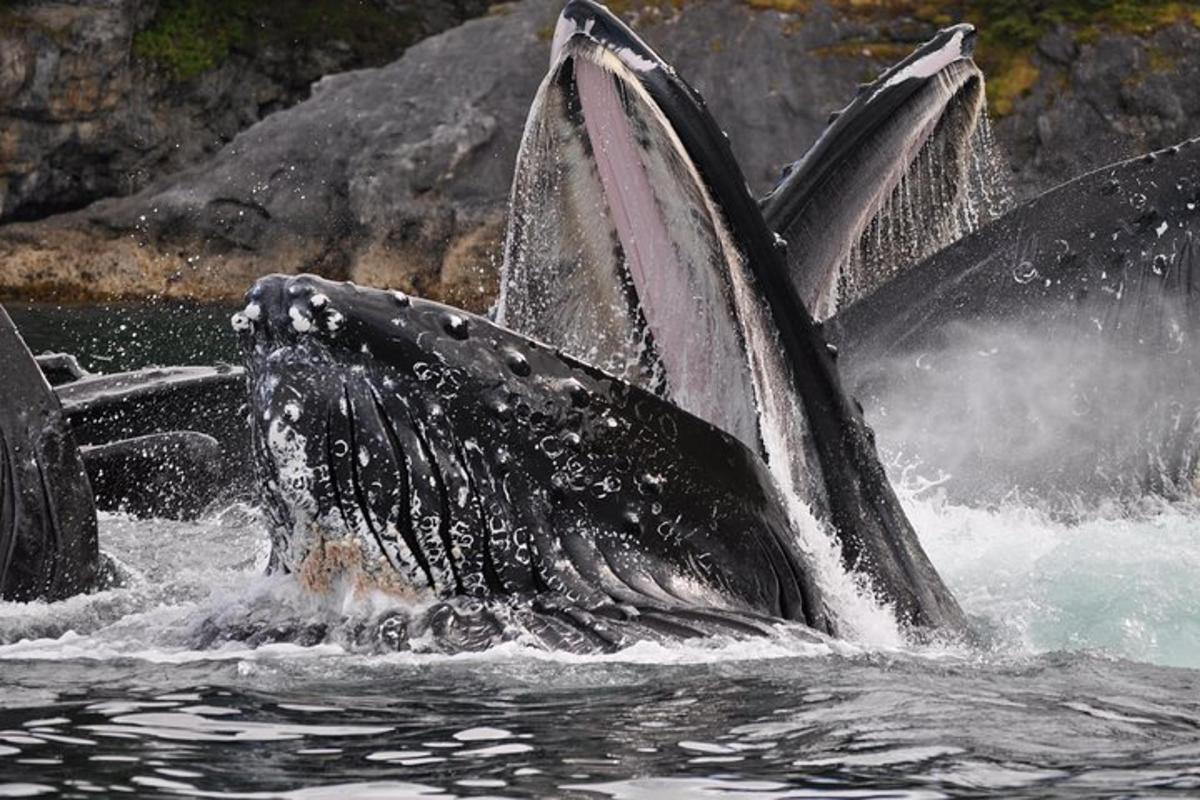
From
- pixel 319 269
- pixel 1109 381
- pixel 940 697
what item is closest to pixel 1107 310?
pixel 1109 381

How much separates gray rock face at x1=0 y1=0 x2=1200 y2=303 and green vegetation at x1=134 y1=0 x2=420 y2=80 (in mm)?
9680

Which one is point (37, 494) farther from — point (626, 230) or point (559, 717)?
point (559, 717)

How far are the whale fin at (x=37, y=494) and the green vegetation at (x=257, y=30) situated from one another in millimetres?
36669

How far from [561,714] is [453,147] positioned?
1089 inches

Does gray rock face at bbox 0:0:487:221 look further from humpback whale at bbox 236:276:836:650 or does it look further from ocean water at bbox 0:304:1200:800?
humpback whale at bbox 236:276:836:650

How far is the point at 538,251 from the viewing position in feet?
22.3

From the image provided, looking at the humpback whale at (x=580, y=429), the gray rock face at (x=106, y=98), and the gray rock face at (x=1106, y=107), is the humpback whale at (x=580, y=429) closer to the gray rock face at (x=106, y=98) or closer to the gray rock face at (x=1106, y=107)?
the gray rock face at (x=1106, y=107)

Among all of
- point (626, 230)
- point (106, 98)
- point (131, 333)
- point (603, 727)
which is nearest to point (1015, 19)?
point (131, 333)

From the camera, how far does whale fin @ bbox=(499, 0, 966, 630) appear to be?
20.1ft

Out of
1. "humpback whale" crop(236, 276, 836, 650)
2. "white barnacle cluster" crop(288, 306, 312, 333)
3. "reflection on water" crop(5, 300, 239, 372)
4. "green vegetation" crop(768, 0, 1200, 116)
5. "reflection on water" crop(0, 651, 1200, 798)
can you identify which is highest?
"green vegetation" crop(768, 0, 1200, 116)

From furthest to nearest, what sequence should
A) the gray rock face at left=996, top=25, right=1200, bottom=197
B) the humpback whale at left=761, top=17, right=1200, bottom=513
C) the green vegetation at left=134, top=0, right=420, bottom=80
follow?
the green vegetation at left=134, top=0, right=420, bottom=80, the gray rock face at left=996, top=25, right=1200, bottom=197, the humpback whale at left=761, top=17, right=1200, bottom=513

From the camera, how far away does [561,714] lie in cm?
539

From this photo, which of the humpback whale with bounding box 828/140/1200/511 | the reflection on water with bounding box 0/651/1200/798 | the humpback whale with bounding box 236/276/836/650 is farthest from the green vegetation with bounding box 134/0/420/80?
the reflection on water with bounding box 0/651/1200/798

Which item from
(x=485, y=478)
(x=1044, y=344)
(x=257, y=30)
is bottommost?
(x=485, y=478)
